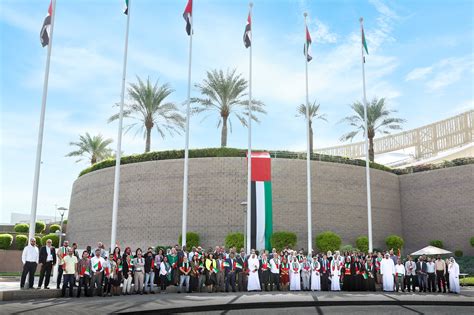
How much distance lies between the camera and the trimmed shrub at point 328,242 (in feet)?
107

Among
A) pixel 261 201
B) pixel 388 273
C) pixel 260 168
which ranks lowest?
pixel 388 273

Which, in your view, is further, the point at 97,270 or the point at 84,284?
the point at 97,270

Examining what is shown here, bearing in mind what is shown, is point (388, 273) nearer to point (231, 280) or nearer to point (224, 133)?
point (231, 280)

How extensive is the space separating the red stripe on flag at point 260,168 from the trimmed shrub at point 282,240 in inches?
150

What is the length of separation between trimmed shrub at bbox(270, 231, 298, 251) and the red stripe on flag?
12.5 feet

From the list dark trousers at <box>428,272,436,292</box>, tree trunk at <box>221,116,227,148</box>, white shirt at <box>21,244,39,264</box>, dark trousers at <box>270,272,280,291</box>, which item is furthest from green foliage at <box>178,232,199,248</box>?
white shirt at <box>21,244,39,264</box>

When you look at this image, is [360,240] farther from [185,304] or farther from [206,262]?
[185,304]

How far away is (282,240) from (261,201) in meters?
2.99

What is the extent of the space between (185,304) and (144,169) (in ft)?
79.6

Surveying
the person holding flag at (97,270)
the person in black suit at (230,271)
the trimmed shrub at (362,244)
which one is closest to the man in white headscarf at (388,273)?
the person in black suit at (230,271)

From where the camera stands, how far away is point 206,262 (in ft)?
59.3

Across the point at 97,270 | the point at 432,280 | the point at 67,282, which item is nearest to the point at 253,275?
the point at 97,270

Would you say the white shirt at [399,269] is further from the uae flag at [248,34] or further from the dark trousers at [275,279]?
the uae flag at [248,34]

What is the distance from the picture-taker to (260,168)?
106ft
